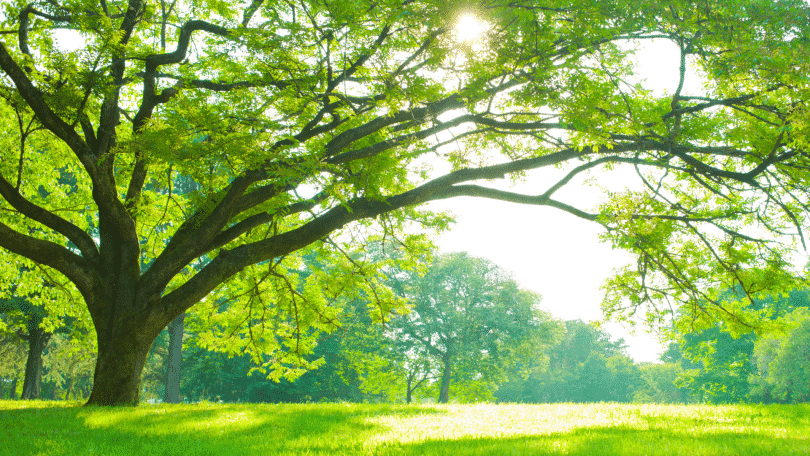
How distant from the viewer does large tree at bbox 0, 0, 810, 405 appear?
7311 mm

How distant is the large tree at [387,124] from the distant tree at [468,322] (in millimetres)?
23308

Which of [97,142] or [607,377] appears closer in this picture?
[97,142]

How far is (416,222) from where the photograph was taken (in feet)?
42.5

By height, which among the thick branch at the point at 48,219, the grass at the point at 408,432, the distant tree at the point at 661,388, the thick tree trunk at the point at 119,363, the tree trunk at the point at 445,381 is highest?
the thick branch at the point at 48,219

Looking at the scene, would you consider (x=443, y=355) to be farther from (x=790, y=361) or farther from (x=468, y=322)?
(x=790, y=361)

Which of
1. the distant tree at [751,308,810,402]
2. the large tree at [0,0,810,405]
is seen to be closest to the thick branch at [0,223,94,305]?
the large tree at [0,0,810,405]

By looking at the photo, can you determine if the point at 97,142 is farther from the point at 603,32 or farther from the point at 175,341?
the point at 175,341

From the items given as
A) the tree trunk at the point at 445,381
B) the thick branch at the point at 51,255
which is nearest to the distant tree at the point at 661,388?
the tree trunk at the point at 445,381

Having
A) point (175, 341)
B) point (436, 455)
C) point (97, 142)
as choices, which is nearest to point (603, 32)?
point (436, 455)

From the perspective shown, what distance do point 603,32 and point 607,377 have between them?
189 feet

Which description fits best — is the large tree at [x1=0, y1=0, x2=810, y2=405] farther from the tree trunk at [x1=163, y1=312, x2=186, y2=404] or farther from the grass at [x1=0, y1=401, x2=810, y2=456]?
the tree trunk at [x1=163, y1=312, x2=186, y2=404]

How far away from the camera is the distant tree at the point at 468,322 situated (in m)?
33.8

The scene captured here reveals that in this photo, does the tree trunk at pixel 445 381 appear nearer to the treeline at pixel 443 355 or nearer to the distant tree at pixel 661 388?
the treeline at pixel 443 355

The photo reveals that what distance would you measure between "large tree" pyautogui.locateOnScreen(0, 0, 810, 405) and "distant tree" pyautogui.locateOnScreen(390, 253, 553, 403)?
2331 centimetres
